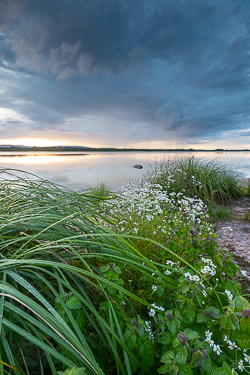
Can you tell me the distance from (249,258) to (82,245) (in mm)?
3440

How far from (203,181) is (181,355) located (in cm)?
723

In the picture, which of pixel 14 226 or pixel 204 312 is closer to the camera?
pixel 204 312

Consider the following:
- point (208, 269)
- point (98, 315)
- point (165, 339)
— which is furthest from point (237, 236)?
point (98, 315)

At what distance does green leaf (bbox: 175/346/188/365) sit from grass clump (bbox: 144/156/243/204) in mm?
6205

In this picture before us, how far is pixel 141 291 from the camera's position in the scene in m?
1.90

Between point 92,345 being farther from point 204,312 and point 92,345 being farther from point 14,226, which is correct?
point 14,226

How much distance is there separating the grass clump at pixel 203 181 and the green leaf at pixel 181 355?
6205 millimetres

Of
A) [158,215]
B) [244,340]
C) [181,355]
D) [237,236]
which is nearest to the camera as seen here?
[181,355]

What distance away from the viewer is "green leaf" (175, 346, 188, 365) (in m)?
0.93

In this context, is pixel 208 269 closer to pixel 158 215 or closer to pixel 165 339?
pixel 165 339

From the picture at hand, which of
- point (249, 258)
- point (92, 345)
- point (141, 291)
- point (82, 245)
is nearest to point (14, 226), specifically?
point (82, 245)

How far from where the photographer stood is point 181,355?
0.95 m

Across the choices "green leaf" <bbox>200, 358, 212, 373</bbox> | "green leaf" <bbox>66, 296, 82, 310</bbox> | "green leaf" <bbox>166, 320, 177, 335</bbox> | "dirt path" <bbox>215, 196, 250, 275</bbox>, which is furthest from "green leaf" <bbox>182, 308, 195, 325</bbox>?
"dirt path" <bbox>215, 196, 250, 275</bbox>

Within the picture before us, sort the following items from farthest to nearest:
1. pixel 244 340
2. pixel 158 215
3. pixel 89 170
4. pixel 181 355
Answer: pixel 89 170 < pixel 158 215 < pixel 244 340 < pixel 181 355
